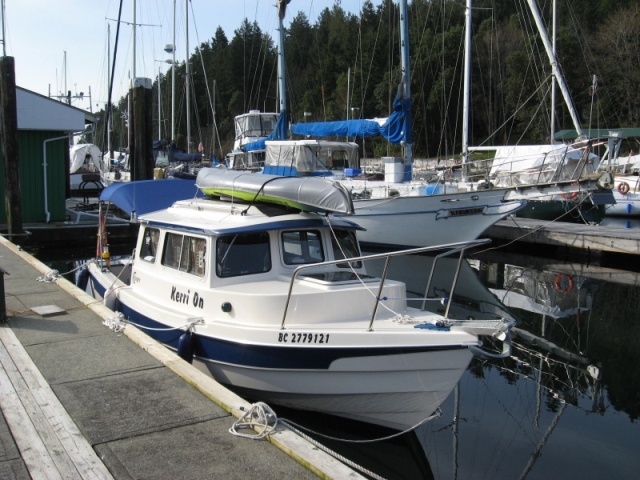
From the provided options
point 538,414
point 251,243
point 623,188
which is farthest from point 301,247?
point 623,188

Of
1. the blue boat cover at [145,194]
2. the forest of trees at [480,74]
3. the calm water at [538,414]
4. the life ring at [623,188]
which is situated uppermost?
the forest of trees at [480,74]

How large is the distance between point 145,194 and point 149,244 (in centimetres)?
258

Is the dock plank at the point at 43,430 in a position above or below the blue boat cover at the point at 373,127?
below

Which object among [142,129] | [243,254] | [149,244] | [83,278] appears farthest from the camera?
[142,129]

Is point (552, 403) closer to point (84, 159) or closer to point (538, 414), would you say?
point (538, 414)

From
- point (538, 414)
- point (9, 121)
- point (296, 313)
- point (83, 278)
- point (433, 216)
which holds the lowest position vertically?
point (538, 414)

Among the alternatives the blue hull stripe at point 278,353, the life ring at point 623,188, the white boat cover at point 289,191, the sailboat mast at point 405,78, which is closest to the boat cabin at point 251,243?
the white boat cover at point 289,191

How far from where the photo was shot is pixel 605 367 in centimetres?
1071

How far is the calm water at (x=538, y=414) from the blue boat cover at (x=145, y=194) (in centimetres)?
556

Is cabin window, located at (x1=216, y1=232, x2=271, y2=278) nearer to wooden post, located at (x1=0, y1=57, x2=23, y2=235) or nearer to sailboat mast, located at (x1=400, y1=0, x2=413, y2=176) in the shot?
wooden post, located at (x1=0, y1=57, x2=23, y2=235)

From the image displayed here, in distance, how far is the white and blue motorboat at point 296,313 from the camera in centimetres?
693

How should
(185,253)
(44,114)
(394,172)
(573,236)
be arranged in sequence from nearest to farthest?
(185,253)
(44,114)
(573,236)
(394,172)

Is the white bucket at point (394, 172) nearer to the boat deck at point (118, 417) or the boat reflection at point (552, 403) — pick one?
the boat reflection at point (552, 403)

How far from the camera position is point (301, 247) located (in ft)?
28.3
